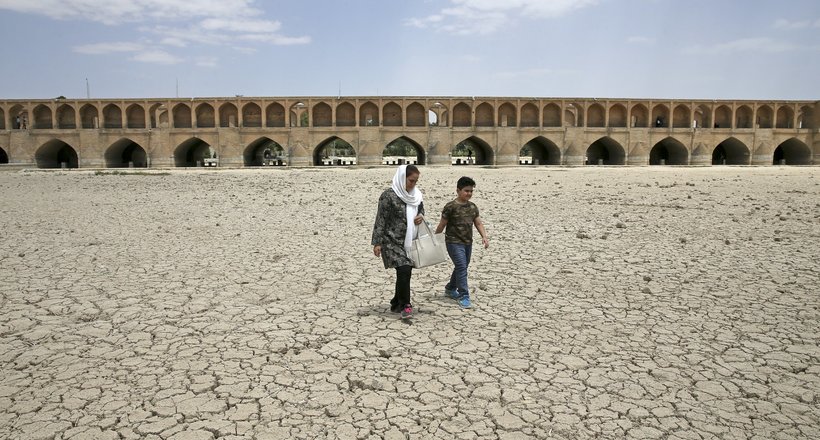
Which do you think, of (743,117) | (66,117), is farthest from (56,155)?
(743,117)

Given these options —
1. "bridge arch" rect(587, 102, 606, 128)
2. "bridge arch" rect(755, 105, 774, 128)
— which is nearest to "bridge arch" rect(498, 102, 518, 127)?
"bridge arch" rect(587, 102, 606, 128)

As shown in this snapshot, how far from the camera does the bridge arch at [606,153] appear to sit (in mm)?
35969

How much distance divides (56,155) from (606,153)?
124ft

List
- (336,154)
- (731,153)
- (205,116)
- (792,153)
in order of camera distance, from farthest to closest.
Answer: (336,154)
(731,153)
(792,153)
(205,116)

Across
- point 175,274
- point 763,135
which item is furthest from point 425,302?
point 763,135

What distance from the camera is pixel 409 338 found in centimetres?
410

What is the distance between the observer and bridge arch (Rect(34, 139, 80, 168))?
34.1 m

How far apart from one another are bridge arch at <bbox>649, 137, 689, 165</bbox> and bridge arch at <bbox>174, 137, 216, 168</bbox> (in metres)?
30.8

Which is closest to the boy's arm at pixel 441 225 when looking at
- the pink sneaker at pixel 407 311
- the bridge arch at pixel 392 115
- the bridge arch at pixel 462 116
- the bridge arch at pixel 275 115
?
the pink sneaker at pixel 407 311

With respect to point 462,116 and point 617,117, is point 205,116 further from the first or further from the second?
point 617,117

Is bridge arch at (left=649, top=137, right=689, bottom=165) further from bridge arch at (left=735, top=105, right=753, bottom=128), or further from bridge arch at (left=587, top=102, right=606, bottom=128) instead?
bridge arch at (left=735, top=105, right=753, bottom=128)

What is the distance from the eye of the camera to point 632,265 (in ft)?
20.7

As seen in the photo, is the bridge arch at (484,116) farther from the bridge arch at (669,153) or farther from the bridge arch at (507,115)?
the bridge arch at (669,153)

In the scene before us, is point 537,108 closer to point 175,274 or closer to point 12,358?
point 175,274
